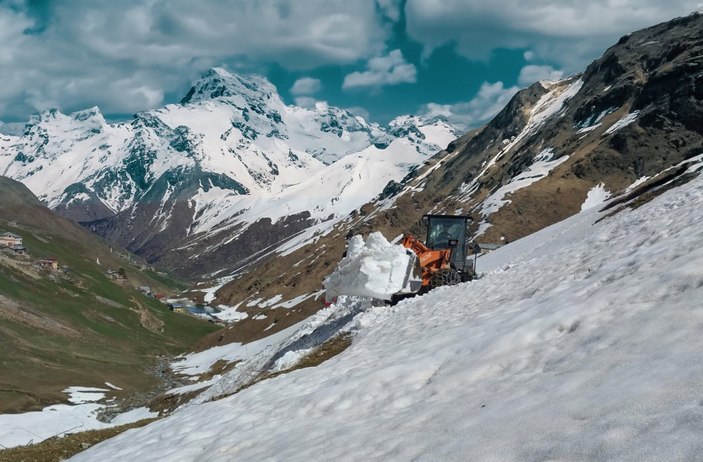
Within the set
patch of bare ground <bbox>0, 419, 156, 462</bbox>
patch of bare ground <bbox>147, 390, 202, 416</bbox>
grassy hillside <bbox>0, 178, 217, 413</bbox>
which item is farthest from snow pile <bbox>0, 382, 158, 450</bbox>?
patch of bare ground <bbox>0, 419, 156, 462</bbox>

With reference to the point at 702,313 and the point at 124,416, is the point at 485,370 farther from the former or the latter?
the point at 124,416

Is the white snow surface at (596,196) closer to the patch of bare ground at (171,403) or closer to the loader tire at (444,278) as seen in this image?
the patch of bare ground at (171,403)

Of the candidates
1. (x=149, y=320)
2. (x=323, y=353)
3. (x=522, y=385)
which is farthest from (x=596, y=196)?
(x=522, y=385)

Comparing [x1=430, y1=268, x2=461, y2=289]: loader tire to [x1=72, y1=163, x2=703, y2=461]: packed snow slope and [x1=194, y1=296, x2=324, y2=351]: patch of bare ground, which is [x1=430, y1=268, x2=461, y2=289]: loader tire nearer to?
[x1=72, y1=163, x2=703, y2=461]: packed snow slope

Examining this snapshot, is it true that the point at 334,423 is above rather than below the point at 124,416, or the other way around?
above

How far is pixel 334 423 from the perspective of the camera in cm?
1257

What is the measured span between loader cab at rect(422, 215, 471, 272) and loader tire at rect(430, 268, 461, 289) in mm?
1680

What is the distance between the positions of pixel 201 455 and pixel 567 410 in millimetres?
8249

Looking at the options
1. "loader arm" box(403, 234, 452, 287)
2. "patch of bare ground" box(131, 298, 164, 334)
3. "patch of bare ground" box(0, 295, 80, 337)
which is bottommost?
"loader arm" box(403, 234, 452, 287)

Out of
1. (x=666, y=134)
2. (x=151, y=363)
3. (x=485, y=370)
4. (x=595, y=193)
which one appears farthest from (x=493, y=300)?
(x=666, y=134)

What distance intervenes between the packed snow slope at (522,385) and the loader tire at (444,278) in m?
8.99

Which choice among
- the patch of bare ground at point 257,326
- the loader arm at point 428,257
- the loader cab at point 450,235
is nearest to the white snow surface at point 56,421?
the loader arm at point 428,257

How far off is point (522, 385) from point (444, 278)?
19936 millimetres

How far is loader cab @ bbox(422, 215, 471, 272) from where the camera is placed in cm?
3250
